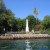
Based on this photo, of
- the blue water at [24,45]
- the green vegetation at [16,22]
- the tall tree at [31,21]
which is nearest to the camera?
the blue water at [24,45]

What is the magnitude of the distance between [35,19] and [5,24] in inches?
1703

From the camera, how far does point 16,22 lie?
326ft

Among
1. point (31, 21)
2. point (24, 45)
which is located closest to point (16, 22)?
point (31, 21)

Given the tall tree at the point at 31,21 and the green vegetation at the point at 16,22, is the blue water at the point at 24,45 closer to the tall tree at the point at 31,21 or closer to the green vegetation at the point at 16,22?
the green vegetation at the point at 16,22

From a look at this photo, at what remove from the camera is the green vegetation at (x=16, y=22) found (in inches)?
2744

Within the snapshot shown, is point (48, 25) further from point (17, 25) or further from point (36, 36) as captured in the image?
point (36, 36)

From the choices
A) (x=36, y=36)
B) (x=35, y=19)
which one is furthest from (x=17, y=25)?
(x=36, y=36)

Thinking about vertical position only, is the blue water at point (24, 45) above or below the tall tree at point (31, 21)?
below

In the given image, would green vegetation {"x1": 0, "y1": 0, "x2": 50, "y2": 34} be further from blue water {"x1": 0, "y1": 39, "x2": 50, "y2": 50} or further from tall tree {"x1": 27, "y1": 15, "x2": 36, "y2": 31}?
blue water {"x1": 0, "y1": 39, "x2": 50, "y2": 50}

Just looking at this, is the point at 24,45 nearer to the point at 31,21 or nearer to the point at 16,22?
the point at 16,22

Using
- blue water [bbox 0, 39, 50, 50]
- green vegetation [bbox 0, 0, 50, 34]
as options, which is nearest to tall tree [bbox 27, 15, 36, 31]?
green vegetation [bbox 0, 0, 50, 34]

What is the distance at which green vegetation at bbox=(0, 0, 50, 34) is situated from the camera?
229 ft

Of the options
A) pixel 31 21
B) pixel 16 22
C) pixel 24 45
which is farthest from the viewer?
pixel 31 21

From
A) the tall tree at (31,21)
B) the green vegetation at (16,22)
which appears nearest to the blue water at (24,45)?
the green vegetation at (16,22)
